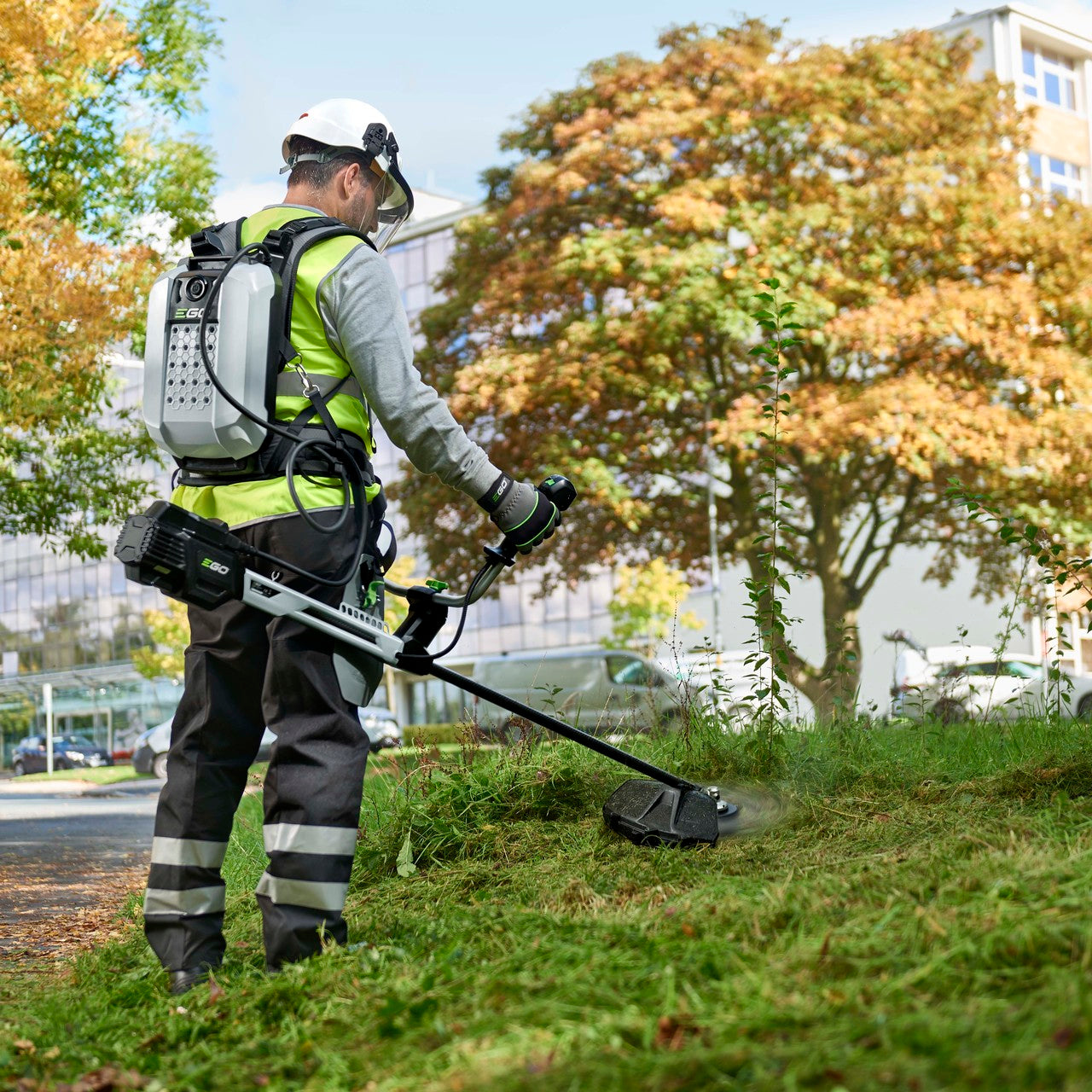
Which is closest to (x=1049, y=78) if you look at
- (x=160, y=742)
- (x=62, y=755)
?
(x=160, y=742)

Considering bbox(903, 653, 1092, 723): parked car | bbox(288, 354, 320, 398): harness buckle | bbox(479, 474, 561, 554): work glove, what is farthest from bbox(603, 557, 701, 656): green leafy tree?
bbox(288, 354, 320, 398): harness buckle

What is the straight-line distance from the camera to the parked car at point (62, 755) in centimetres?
4306

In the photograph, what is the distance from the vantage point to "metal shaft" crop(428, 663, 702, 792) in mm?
3617

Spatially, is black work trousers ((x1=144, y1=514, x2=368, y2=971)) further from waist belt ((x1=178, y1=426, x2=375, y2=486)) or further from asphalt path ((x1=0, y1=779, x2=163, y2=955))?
asphalt path ((x1=0, y1=779, x2=163, y2=955))

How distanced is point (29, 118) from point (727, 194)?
8.29 meters

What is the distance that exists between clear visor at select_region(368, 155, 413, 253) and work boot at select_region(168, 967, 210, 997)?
1.94m

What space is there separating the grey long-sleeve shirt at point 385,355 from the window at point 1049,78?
3775 cm

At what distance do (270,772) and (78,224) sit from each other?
1091cm

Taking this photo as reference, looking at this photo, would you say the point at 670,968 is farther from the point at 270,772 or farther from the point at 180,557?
the point at 180,557

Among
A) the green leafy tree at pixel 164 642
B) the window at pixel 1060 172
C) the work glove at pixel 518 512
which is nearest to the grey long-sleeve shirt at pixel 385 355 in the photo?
the work glove at pixel 518 512

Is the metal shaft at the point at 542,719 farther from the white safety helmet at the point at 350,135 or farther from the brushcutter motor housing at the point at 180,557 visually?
the white safety helmet at the point at 350,135

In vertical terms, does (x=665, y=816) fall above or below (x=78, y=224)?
below

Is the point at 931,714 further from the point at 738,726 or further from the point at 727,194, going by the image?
the point at 727,194

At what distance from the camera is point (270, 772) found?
320cm
